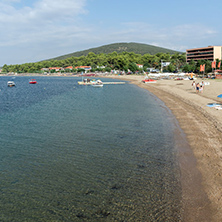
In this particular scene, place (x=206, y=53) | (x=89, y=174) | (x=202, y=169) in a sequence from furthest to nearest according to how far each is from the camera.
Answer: (x=206, y=53)
(x=202, y=169)
(x=89, y=174)

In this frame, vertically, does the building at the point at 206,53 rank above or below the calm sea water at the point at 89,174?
above

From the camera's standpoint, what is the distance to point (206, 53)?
15112 centimetres

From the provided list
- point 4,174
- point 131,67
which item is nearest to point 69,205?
point 4,174

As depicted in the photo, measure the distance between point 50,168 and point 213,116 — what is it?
52.9 feet

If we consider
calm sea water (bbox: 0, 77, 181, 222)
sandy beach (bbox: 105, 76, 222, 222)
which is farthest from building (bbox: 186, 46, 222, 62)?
calm sea water (bbox: 0, 77, 181, 222)

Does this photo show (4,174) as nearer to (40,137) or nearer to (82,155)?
(82,155)

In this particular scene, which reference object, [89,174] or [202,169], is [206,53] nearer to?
[202,169]

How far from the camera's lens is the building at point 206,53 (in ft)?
479

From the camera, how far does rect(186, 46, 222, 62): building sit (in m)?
146

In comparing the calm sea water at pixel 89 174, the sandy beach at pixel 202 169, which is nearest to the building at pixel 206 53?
the sandy beach at pixel 202 169

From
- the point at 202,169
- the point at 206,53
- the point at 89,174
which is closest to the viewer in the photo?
the point at 89,174

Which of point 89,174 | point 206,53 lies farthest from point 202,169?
point 206,53

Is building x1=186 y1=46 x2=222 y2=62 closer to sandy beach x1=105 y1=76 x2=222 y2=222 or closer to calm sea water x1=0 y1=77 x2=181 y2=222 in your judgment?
sandy beach x1=105 y1=76 x2=222 y2=222

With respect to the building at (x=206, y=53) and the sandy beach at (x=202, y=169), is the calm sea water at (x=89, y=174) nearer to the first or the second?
the sandy beach at (x=202, y=169)
